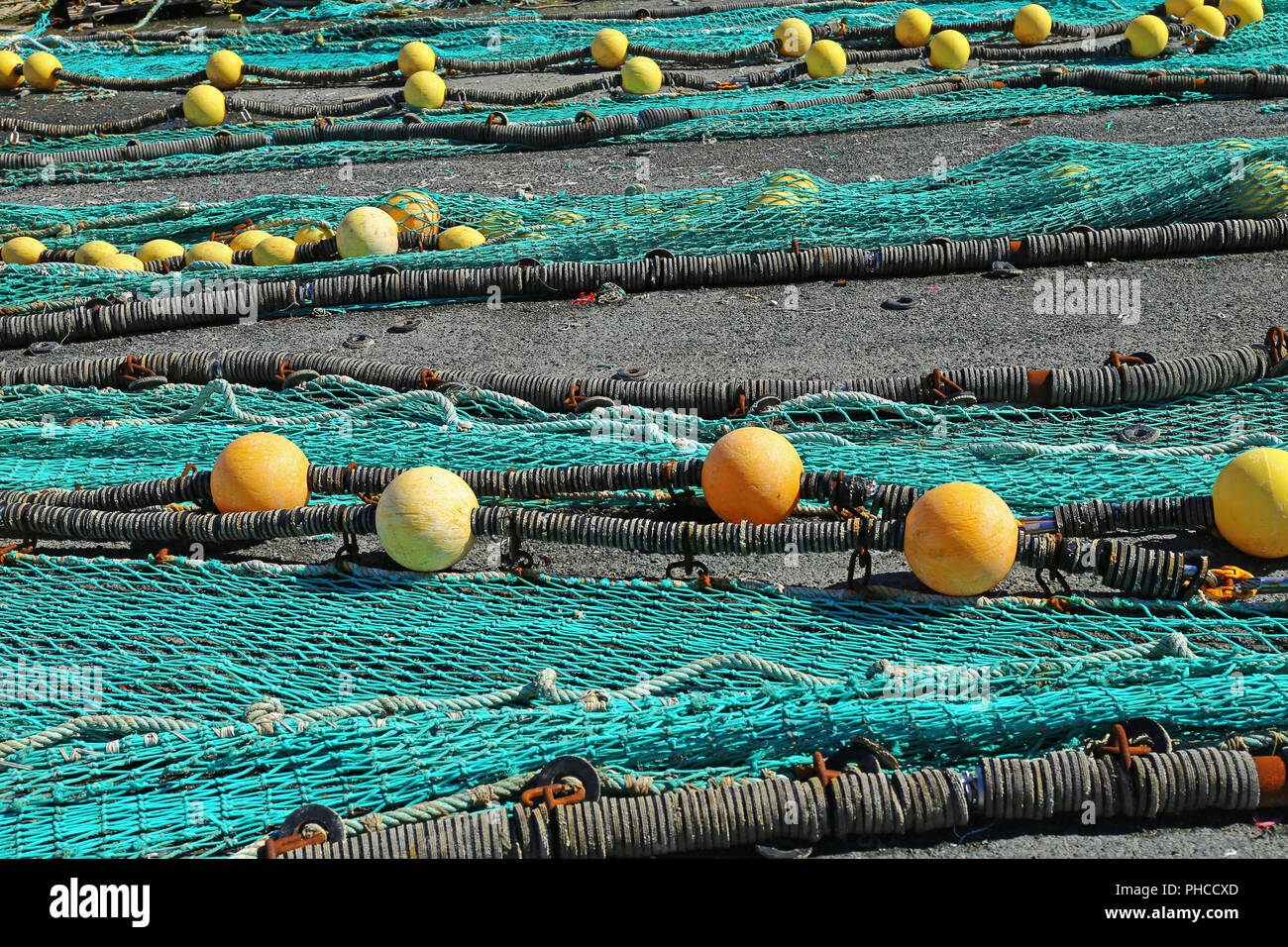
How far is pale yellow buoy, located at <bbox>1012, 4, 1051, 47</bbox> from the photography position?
395 inches

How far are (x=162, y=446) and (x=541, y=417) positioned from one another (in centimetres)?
153

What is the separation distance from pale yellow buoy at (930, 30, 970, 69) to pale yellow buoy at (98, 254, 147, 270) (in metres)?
6.09

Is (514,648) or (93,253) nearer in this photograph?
(514,648)

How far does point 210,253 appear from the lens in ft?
23.4

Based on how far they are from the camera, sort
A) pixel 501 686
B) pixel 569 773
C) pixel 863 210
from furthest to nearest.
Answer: pixel 863 210 < pixel 501 686 < pixel 569 773

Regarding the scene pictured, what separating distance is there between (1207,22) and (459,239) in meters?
6.17

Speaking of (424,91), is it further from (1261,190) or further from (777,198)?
(1261,190)

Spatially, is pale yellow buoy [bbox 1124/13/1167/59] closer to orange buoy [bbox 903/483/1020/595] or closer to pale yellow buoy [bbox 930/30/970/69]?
pale yellow buoy [bbox 930/30/970/69]

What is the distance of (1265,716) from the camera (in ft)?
10.5

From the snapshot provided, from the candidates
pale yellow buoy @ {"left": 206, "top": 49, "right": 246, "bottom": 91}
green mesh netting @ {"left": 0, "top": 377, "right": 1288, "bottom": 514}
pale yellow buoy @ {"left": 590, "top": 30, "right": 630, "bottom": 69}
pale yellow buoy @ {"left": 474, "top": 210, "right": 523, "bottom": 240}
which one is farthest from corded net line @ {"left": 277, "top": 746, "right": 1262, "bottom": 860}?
pale yellow buoy @ {"left": 206, "top": 49, "right": 246, "bottom": 91}

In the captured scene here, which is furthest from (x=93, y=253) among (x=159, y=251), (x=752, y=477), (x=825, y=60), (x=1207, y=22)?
(x=1207, y=22)

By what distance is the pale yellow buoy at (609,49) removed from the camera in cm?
1046

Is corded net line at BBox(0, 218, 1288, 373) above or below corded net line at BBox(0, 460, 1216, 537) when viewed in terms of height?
above
